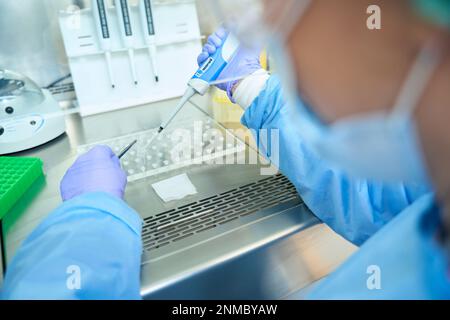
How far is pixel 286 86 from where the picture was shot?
0.43 meters

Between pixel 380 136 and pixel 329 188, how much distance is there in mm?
379

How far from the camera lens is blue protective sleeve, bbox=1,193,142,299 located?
54 centimetres

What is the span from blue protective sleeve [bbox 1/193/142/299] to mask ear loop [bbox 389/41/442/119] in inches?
18.6

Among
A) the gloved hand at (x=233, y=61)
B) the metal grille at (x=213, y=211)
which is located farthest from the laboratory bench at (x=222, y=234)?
the gloved hand at (x=233, y=61)

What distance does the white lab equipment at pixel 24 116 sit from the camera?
38.6 inches

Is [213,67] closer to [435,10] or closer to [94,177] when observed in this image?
[94,177]

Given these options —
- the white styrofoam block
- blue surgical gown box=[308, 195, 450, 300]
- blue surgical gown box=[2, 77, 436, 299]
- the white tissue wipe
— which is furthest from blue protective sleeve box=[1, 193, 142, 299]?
the white styrofoam block

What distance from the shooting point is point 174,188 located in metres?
0.85

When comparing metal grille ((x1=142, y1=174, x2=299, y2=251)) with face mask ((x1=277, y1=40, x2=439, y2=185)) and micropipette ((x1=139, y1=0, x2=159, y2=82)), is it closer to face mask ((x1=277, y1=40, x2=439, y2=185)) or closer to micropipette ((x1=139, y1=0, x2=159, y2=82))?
face mask ((x1=277, y1=40, x2=439, y2=185))

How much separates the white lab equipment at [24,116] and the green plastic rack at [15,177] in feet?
0.36

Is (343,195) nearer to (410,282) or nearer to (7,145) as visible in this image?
(410,282)

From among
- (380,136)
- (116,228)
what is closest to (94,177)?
(116,228)
